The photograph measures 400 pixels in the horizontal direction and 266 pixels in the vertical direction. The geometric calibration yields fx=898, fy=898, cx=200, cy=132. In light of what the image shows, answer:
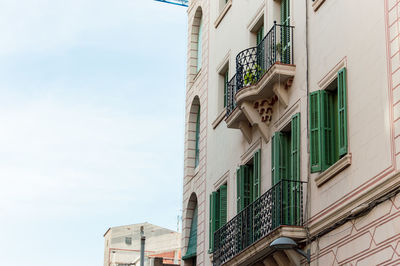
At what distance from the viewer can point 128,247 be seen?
73438mm

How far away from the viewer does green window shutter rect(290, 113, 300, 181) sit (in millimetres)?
19350

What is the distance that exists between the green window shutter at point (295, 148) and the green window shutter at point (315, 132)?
2.99 ft

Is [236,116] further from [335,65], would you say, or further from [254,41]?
[335,65]

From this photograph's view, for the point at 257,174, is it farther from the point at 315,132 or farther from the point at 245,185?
the point at 315,132

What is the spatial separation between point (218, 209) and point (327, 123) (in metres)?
8.64

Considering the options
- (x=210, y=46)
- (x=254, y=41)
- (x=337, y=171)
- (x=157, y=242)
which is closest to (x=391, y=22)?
(x=337, y=171)

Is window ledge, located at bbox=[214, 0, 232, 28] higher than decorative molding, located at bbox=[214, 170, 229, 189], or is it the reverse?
window ledge, located at bbox=[214, 0, 232, 28]

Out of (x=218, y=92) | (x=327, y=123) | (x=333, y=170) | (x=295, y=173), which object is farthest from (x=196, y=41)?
(x=333, y=170)

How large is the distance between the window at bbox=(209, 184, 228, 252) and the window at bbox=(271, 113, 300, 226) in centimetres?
446

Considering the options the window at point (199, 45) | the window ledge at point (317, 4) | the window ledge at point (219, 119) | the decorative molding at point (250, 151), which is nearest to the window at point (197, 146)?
the window at point (199, 45)

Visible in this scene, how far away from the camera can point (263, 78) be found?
20.8 m

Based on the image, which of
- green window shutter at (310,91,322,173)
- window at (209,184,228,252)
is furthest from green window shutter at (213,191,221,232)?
green window shutter at (310,91,322,173)

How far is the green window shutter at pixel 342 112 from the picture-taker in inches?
671

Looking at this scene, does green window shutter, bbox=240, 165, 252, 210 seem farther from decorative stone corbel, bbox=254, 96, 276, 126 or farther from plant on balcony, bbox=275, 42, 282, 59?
plant on balcony, bbox=275, 42, 282, 59
